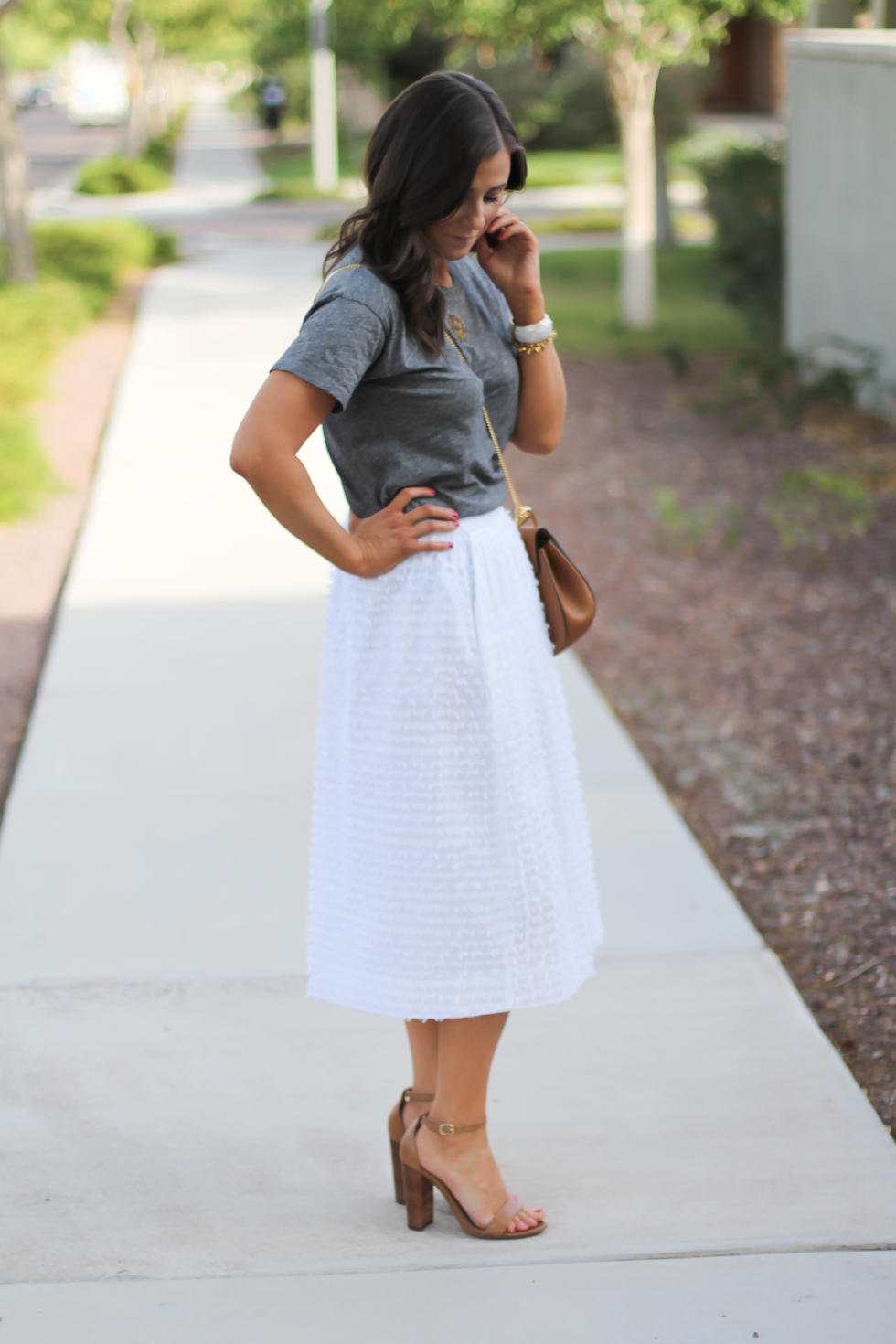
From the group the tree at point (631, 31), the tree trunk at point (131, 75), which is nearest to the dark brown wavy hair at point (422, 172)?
the tree at point (631, 31)

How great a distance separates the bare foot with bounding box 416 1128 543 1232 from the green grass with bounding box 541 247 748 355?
33.7 feet

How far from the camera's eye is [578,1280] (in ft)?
7.96

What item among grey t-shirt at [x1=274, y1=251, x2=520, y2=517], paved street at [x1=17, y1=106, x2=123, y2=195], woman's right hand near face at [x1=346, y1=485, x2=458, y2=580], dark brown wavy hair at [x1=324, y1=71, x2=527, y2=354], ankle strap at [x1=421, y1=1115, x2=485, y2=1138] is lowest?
paved street at [x1=17, y1=106, x2=123, y2=195]

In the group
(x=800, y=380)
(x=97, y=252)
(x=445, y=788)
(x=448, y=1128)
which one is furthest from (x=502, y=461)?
(x=97, y=252)

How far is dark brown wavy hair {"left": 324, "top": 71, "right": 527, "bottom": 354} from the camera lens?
2119 millimetres

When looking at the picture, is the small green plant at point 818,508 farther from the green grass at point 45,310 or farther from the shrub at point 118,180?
the shrub at point 118,180

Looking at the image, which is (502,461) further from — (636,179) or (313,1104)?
(636,179)

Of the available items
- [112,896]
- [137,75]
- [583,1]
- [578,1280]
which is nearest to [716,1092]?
[578,1280]

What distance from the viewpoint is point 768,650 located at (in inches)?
235

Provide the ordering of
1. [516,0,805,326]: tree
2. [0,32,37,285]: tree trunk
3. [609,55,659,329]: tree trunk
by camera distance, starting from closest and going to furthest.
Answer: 1. [516,0,805,326]: tree
2. [609,55,659,329]: tree trunk
3. [0,32,37,285]: tree trunk

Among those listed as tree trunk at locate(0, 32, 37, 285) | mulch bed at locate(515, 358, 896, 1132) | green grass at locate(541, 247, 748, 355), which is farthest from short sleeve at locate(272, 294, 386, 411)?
tree trunk at locate(0, 32, 37, 285)

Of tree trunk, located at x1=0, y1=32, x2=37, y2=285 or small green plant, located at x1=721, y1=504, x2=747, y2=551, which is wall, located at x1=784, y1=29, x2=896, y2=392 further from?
tree trunk, located at x1=0, y1=32, x2=37, y2=285

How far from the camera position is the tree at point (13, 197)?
548 inches

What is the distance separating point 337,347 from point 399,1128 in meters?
1.39
